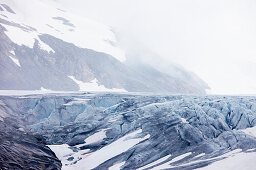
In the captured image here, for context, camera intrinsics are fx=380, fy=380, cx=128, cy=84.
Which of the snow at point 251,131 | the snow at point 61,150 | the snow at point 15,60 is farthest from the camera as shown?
the snow at point 15,60

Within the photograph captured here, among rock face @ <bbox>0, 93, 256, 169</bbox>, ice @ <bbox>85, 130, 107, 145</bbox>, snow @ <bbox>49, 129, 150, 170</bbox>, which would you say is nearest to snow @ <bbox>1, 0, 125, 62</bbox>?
rock face @ <bbox>0, 93, 256, 169</bbox>

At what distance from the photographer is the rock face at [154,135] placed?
43.6 m

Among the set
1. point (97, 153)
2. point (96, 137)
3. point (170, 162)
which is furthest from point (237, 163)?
point (96, 137)

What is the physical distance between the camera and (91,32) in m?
184

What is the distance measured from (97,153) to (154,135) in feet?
25.0

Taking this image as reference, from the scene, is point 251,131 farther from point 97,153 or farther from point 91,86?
point 91,86

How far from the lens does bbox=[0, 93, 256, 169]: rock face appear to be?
1718 inches

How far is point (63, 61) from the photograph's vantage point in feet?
456

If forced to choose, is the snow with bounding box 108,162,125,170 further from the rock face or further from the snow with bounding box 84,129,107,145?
the snow with bounding box 84,129,107,145

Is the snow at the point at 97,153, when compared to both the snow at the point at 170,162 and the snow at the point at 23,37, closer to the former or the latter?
the snow at the point at 170,162

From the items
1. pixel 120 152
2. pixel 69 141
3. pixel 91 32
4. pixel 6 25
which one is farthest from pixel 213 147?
pixel 91 32

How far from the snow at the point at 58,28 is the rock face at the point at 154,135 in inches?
3202

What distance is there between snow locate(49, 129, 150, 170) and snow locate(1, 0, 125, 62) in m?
88.6

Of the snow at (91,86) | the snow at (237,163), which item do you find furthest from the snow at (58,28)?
the snow at (237,163)
